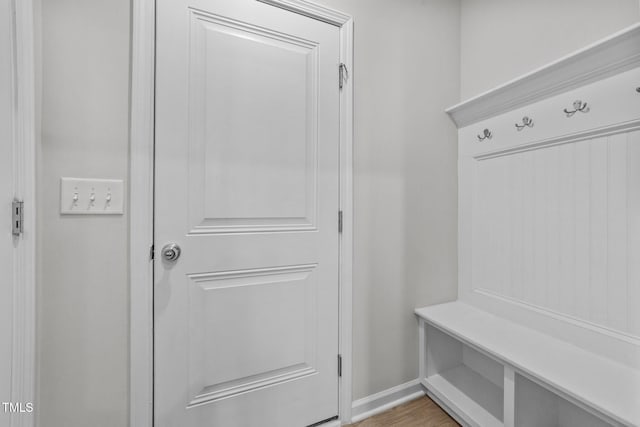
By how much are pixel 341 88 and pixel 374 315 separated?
1.21 m

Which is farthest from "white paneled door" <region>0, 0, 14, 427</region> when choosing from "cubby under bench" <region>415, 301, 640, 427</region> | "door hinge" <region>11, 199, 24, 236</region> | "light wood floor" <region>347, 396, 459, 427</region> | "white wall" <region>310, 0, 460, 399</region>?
"cubby under bench" <region>415, 301, 640, 427</region>

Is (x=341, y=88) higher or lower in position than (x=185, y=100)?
higher

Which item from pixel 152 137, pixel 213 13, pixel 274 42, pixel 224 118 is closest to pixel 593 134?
pixel 274 42

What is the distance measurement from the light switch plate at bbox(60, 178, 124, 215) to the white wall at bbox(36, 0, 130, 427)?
0.08ft

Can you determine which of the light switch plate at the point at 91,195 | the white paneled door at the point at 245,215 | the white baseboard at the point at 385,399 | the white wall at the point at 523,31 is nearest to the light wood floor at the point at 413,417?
the white baseboard at the point at 385,399

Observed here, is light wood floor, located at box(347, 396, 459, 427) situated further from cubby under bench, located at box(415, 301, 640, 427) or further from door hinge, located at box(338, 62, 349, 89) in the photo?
door hinge, located at box(338, 62, 349, 89)

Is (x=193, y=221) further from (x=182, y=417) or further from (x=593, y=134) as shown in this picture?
(x=593, y=134)

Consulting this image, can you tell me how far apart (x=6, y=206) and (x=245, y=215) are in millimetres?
711

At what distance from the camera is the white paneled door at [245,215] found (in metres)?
1.08

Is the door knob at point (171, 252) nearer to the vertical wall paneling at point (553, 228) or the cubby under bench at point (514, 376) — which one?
the cubby under bench at point (514, 376)

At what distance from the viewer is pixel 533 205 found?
53.5 inches

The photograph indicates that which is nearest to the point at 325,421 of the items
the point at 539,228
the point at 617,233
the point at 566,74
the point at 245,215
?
the point at 245,215

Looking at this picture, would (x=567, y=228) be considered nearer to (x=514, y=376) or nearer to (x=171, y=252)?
(x=514, y=376)

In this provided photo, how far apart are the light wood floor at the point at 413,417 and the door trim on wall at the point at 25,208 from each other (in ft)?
4.35
